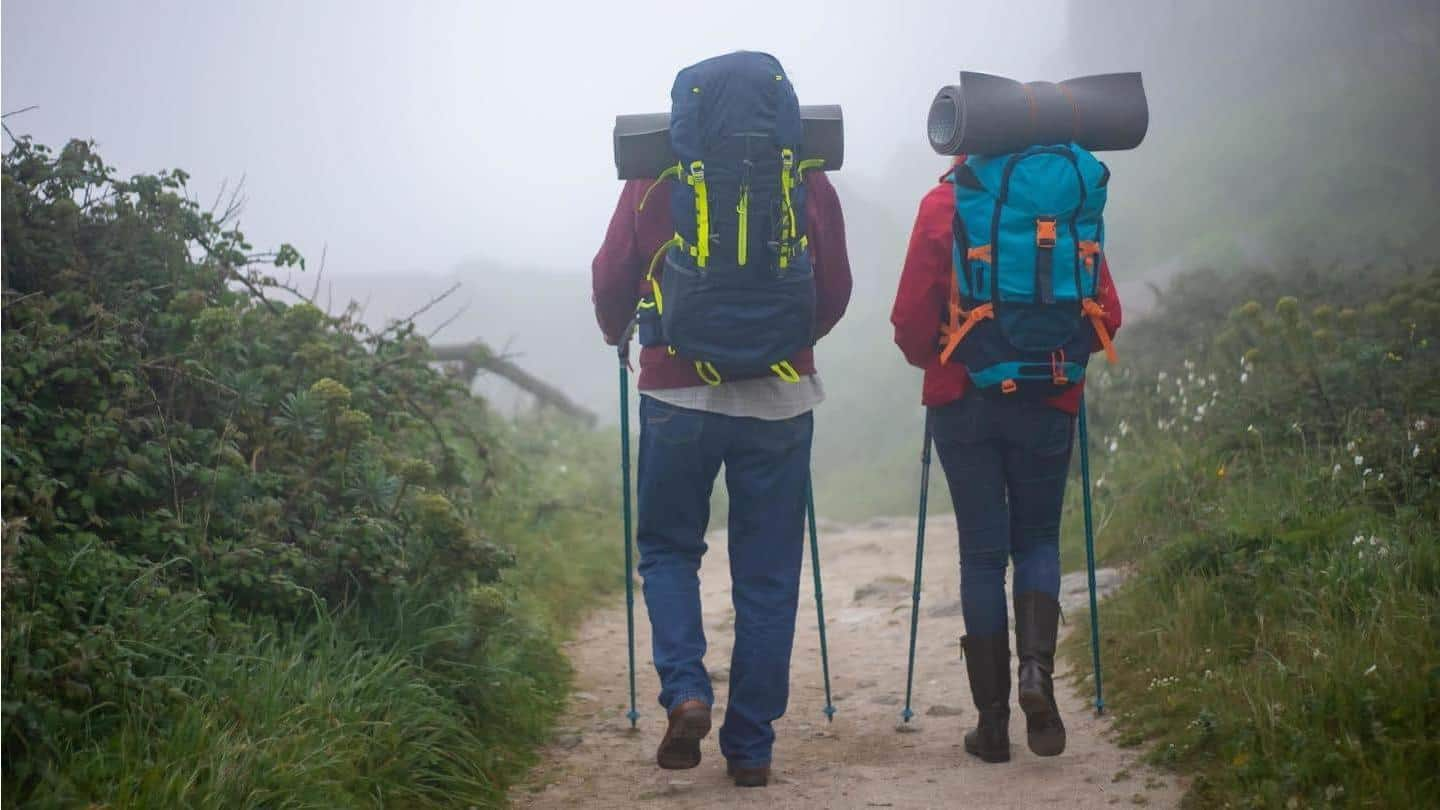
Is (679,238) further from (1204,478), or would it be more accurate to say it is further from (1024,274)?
(1204,478)

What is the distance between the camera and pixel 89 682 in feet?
11.5

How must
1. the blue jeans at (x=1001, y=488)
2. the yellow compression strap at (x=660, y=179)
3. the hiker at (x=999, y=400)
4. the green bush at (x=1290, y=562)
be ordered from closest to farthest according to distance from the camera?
the green bush at (x=1290, y=562), the yellow compression strap at (x=660, y=179), the hiker at (x=999, y=400), the blue jeans at (x=1001, y=488)

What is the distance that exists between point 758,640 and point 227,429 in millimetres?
2074

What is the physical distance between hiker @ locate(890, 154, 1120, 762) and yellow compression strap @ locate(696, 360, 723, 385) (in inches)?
26.3

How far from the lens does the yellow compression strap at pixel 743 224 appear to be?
414 cm

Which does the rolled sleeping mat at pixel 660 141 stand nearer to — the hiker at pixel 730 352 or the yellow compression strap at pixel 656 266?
the hiker at pixel 730 352

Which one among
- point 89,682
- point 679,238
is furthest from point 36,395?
point 679,238

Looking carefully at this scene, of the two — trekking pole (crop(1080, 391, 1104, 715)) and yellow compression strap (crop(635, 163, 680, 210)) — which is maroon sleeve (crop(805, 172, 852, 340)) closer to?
yellow compression strap (crop(635, 163, 680, 210))

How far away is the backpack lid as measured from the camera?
413 centimetres

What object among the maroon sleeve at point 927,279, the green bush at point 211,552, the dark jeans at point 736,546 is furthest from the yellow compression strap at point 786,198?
the green bush at point 211,552

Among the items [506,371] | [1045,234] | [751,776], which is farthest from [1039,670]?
[506,371]

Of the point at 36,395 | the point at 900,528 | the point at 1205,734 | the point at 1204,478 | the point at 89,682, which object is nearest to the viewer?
the point at 89,682

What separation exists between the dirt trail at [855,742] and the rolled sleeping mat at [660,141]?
2118 mm

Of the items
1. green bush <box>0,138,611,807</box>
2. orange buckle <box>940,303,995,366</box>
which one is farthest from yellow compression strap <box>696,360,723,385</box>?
green bush <box>0,138,611,807</box>
